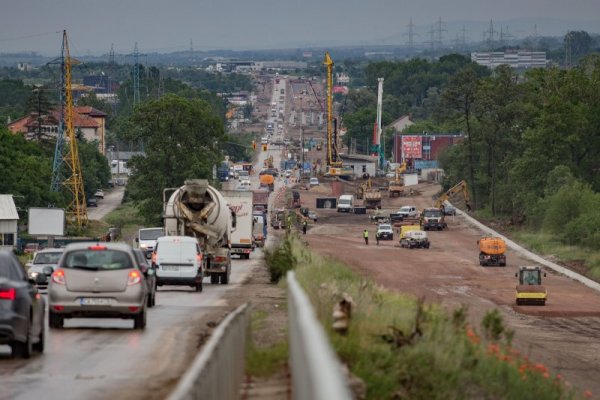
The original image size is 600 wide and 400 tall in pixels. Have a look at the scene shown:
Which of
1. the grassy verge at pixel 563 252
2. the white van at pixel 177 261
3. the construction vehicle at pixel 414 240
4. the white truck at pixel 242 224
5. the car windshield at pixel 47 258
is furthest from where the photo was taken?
the construction vehicle at pixel 414 240

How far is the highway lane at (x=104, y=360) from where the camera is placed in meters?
18.4

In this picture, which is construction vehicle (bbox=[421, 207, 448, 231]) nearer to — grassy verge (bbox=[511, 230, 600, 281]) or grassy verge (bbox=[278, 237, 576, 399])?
grassy verge (bbox=[511, 230, 600, 281])

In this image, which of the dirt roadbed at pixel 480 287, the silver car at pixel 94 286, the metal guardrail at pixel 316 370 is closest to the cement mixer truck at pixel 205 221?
the dirt roadbed at pixel 480 287

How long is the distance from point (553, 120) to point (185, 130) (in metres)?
30.6

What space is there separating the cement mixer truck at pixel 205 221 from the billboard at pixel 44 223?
208 ft

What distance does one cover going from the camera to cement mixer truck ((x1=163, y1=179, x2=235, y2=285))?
164 ft

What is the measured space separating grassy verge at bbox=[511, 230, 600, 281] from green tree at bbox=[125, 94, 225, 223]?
2599 cm

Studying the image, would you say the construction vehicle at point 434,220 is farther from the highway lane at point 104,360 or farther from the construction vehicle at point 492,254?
the highway lane at point 104,360

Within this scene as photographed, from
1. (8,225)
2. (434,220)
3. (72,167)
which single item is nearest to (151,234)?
(8,225)

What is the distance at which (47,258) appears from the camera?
4950 cm

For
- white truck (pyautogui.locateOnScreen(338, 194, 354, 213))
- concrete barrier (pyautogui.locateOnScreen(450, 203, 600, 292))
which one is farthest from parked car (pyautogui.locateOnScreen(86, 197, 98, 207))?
concrete barrier (pyautogui.locateOnScreen(450, 203, 600, 292))

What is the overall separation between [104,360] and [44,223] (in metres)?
93.4

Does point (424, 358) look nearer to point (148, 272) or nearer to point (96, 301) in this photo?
point (96, 301)

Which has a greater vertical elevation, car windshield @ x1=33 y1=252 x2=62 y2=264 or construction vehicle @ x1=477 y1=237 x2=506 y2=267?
car windshield @ x1=33 y1=252 x2=62 y2=264
